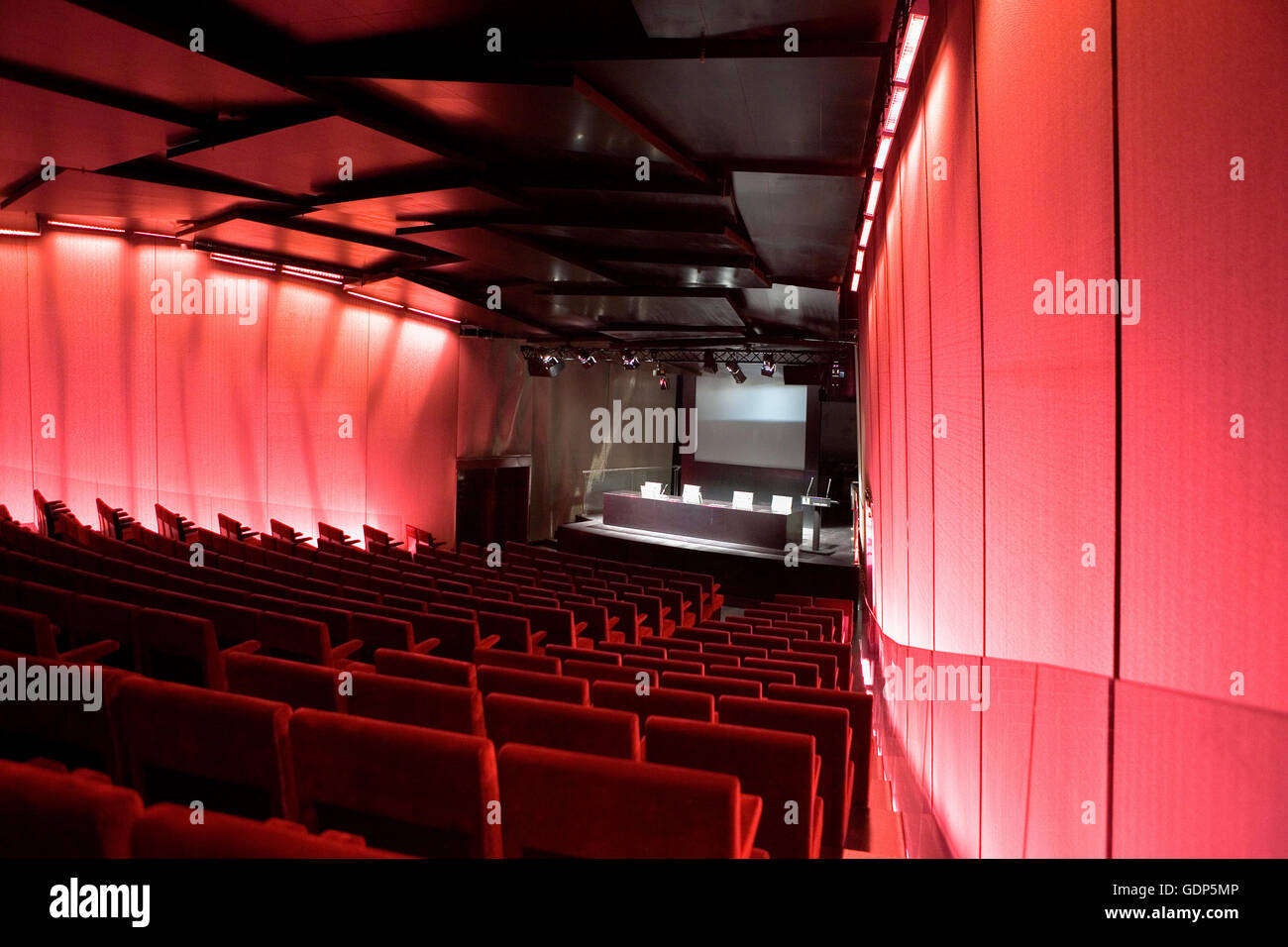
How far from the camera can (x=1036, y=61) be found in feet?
8.00

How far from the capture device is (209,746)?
2.10 meters

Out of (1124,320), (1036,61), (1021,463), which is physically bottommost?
(1021,463)

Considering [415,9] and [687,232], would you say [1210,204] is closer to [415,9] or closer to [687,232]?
[415,9]

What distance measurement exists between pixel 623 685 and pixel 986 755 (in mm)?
Answer: 1594

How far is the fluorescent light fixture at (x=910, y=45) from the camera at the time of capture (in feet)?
12.5

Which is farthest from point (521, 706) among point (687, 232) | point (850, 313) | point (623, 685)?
point (850, 313)

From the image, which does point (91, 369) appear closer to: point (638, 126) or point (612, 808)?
point (638, 126)

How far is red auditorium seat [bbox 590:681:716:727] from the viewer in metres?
3.27

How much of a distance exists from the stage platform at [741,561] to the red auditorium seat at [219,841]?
44.3 feet

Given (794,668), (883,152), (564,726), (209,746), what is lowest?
(794,668)

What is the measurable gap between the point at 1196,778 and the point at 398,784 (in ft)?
5.95

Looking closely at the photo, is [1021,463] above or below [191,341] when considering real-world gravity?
below

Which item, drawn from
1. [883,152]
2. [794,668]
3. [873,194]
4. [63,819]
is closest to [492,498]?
[873,194]
